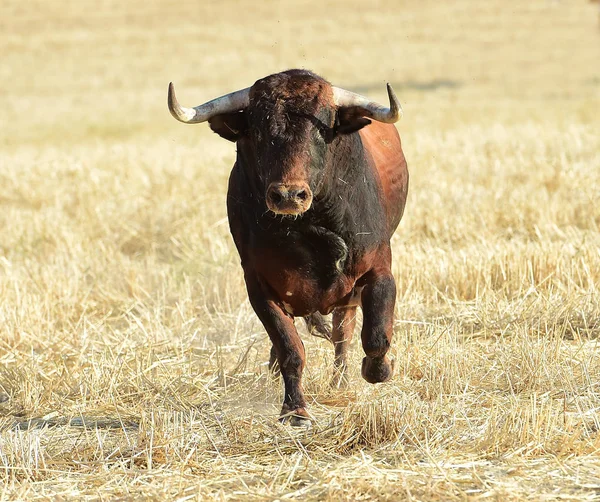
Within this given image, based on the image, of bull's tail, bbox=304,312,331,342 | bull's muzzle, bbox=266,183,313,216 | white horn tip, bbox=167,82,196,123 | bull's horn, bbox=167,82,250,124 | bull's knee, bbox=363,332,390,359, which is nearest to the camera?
bull's muzzle, bbox=266,183,313,216

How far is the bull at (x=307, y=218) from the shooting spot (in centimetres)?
518

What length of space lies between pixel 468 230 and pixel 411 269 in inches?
77.3

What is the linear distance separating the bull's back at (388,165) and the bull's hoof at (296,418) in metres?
1.33

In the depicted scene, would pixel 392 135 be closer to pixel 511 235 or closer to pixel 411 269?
pixel 411 269

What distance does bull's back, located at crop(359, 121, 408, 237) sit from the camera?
625cm

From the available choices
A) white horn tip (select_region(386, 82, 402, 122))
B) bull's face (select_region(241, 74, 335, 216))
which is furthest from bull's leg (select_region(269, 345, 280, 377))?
white horn tip (select_region(386, 82, 402, 122))

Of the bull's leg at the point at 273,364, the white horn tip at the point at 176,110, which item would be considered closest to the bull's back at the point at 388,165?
the bull's leg at the point at 273,364

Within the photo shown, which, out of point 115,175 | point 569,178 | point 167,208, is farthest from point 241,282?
point 115,175

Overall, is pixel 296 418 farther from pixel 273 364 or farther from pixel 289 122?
pixel 289 122

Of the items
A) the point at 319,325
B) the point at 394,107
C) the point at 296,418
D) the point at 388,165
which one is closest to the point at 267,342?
the point at 319,325

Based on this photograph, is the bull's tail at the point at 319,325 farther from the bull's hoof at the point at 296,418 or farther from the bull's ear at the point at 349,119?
the bull's ear at the point at 349,119

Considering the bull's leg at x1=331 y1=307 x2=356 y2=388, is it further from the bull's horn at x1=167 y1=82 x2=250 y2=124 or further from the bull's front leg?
the bull's horn at x1=167 y1=82 x2=250 y2=124

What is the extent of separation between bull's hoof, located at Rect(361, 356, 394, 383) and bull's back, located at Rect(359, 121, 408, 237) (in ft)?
3.05

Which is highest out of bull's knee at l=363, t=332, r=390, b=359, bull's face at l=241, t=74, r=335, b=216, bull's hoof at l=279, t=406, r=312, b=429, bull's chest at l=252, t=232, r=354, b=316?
bull's face at l=241, t=74, r=335, b=216
